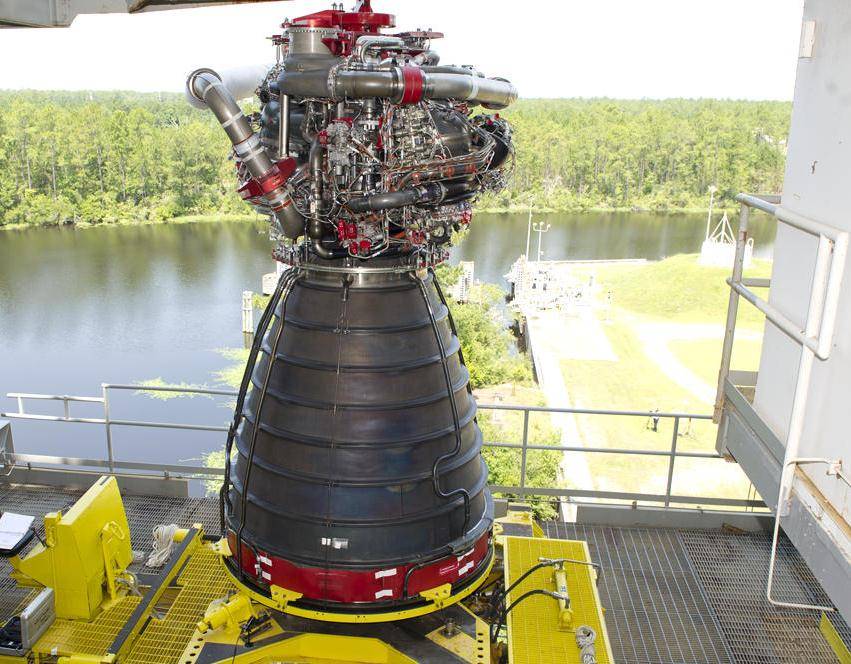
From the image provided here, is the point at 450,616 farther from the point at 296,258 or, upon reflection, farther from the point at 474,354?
the point at 474,354

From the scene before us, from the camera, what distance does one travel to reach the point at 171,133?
71375 millimetres

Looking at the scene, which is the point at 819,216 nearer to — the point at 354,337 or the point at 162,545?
the point at 354,337

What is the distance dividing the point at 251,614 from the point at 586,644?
97.0 inches

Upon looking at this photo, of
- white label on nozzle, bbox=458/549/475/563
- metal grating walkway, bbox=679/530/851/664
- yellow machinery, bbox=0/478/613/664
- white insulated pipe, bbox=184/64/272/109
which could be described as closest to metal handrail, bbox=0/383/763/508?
metal grating walkway, bbox=679/530/851/664

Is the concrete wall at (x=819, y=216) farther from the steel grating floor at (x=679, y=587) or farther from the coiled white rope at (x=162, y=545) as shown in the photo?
the coiled white rope at (x=162, y=545)

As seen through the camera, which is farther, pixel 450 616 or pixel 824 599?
pixel 824 599

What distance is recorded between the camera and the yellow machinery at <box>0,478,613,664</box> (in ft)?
17.9

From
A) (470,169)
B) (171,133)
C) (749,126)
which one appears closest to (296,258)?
(470,169)

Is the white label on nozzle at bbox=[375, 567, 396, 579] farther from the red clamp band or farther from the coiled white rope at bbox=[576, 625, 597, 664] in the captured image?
the red clamp band

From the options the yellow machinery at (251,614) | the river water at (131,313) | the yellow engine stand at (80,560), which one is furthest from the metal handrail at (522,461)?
the river water at (131,313)

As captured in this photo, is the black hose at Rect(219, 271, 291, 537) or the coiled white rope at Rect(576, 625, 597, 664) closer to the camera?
the coiled white rope at Rect(576, 625, 597, 664)

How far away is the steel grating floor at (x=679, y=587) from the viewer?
7164mm

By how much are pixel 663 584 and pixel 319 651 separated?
4.14m

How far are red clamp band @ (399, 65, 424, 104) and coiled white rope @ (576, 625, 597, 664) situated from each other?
3.94 meters
